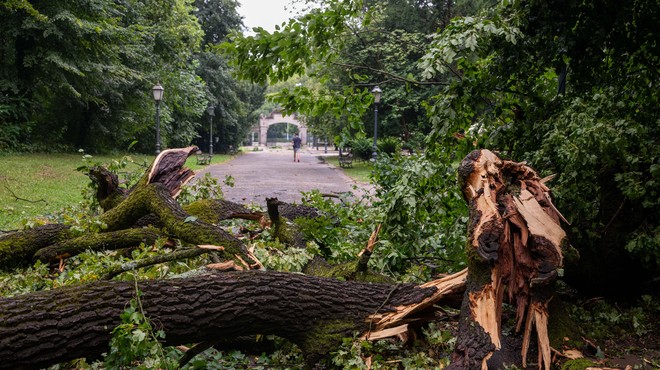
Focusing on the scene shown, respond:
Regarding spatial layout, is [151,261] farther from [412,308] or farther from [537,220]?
[537,220]

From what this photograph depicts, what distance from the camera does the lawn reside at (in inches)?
359

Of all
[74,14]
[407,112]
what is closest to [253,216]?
[74,14]

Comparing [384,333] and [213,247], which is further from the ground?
[213,247]

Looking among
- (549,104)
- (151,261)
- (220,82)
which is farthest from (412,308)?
(220,82)

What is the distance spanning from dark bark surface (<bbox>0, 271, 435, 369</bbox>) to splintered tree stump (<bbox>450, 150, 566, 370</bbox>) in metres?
0.52

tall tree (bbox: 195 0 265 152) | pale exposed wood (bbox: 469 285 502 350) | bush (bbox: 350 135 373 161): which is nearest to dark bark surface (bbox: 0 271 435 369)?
pale exposed wood (bbox: 469 285 502 350)

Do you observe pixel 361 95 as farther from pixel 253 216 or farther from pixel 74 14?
pixel 74 14

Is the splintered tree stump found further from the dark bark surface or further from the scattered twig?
the scattered twig

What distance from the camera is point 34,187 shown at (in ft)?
43.5

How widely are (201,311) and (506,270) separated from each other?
1.81 metres

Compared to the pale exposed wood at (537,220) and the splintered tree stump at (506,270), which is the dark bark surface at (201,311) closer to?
the splintered tree stump at (506,270)

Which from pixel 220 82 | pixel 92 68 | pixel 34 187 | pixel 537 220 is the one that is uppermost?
pixel 220 82

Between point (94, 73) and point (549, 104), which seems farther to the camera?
point (94, 73)

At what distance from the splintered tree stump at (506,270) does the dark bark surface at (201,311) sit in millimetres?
516
